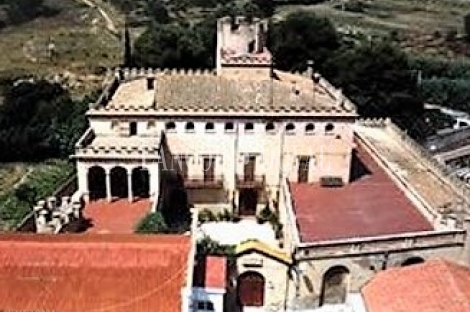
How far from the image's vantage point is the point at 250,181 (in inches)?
1657

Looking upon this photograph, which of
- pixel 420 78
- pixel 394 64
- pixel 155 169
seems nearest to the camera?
pixel 155 169

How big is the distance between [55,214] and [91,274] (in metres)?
8.90

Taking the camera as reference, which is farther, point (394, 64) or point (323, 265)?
point (394, 64)

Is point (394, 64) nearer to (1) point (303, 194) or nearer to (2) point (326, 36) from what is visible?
(2) point (326, 36)

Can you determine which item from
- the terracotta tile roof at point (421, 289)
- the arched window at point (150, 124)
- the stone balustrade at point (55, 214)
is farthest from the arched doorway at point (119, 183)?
the terracotta tile roof at point (421, 289)

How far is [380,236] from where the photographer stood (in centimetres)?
3347

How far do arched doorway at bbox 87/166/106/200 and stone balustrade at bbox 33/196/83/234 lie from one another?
2092 mm

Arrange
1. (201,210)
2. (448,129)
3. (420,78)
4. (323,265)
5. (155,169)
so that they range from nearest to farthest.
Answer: (323,265) → (155,169) → (201,210) → (448,129) → (420,78)

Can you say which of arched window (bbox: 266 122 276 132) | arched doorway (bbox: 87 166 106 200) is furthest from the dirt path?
arched window (bbox: 266 122 276 132)

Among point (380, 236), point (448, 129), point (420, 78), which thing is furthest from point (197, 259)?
point (420, 78)

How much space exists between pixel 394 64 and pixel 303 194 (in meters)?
23.7

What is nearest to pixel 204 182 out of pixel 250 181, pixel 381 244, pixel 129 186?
pixel 250 181

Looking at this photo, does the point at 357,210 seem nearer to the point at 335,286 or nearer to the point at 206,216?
the point at 335,286

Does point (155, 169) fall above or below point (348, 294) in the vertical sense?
above
